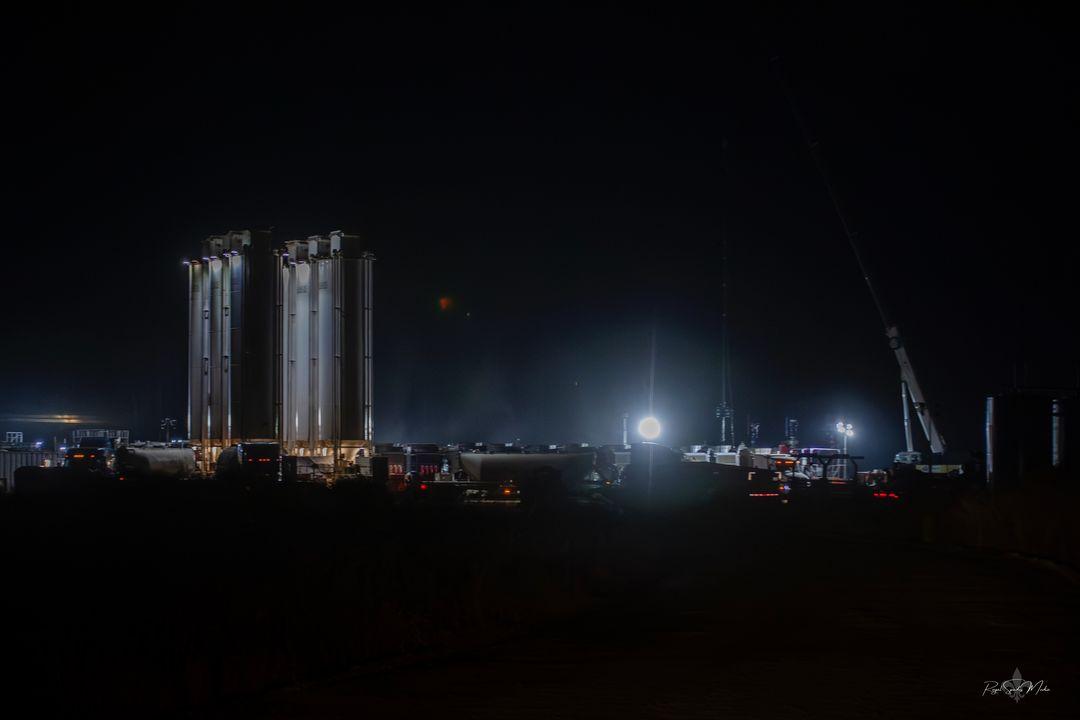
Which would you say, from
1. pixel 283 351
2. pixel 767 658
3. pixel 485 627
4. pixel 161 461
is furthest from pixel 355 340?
pixel 767 658

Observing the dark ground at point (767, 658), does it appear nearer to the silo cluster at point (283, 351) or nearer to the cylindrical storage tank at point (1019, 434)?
the cylindrical storage tank at point (1019, 434)

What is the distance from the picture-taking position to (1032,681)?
1109 centimetres

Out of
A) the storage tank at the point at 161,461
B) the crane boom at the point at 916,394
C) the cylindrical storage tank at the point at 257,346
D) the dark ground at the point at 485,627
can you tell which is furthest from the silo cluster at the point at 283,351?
the crane boom at the point at 916,394

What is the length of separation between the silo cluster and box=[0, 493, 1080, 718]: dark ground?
17557mm

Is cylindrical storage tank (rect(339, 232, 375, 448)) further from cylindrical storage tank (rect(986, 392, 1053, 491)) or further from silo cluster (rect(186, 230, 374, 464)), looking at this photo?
cylindrical storage tank (rect(986, 392, 1053, 491))

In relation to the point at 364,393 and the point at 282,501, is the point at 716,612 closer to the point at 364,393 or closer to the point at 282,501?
the point at 282,501

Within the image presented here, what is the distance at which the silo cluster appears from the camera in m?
40.8

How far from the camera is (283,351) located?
138 ft

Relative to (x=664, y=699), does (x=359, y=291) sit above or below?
above

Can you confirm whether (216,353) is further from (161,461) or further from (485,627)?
(485,627)

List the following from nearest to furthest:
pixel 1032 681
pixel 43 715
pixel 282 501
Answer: pixel 43 715, pixel 1032 681, pixel 282 501

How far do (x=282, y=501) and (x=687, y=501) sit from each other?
14478mm

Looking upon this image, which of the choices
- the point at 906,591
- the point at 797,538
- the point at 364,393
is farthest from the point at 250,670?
the point at 364,393

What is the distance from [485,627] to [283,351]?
1135 inches
